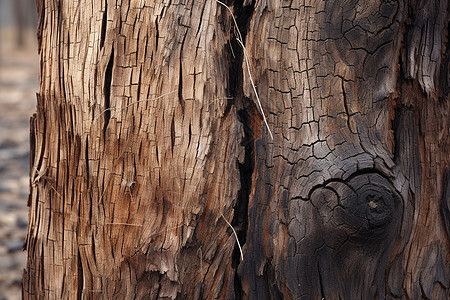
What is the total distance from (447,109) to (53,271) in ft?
4.82

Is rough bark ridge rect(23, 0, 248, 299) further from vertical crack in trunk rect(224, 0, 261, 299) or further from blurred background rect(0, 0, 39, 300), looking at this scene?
blurred background rect(0, 0, 39, 300)

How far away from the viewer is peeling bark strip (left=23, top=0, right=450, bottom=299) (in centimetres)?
142

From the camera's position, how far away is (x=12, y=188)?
565 cm

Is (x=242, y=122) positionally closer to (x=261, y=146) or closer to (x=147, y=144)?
(x=261, y=146)

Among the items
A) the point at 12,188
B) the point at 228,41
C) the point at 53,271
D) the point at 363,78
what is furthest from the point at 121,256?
the point at 12,188

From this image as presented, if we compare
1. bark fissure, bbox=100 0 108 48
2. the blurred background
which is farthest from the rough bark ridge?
the blurred background

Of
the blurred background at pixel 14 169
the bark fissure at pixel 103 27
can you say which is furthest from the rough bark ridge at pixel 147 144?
the blurred background at pixel 14 169

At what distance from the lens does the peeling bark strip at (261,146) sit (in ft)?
4.67

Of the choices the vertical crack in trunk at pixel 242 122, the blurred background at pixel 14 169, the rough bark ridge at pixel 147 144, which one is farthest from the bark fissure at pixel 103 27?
the blurred background at pixel 14 169

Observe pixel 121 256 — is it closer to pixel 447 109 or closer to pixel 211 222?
pixel 211 222

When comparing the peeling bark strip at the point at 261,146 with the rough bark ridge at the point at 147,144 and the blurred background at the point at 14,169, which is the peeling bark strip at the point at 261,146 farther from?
the blurred background at the point at 14,169

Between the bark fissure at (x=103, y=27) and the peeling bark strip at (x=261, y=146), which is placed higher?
the bark fissure at (x=103, y=27)

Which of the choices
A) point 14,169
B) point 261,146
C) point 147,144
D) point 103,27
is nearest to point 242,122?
point 261,146

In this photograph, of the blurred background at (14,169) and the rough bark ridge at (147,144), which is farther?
the blurred background at (14,169)
